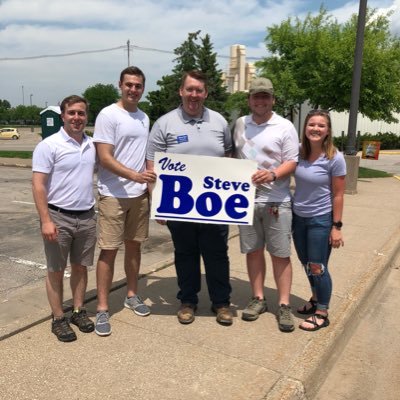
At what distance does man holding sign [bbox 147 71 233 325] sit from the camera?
11.8ft

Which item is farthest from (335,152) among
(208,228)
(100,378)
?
(100,378)

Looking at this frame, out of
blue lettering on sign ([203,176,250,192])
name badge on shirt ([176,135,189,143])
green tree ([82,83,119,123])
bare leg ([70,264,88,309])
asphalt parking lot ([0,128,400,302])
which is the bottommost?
asphalt parking lot ([0,128,400,302])

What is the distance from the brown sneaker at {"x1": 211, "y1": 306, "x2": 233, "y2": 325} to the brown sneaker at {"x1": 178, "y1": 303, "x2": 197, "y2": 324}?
0.73ft

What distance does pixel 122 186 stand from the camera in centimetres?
363

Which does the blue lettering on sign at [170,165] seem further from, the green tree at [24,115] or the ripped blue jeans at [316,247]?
the green tree at [24,115]

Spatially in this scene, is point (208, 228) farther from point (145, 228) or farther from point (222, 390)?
point (222, 390)

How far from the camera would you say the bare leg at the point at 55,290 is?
3.48 m

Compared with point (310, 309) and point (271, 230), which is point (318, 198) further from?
point (310, 309)

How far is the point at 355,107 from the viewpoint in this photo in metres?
11.5

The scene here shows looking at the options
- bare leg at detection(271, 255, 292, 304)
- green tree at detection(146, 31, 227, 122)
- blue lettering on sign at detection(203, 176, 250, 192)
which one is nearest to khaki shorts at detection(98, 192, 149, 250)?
blue lettering on sign at detection(203, 176, 250, 192)

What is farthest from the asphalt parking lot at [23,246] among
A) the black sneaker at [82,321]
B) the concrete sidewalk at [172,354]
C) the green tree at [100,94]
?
the green tree at [100,94]

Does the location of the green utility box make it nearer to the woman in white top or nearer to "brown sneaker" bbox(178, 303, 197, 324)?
"brown sneaker" bbox(178, 303, 197, 324)

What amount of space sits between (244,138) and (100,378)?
82.5 inches

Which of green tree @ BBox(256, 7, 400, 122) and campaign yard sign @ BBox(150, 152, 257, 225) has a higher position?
green tree @ BBox(256, 7, 400, 122)
